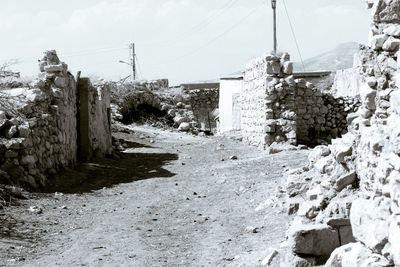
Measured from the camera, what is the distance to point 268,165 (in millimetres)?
11438

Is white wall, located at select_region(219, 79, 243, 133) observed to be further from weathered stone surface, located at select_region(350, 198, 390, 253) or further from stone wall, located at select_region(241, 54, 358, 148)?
weathered stone surface, located at select_region(350, 198, 390, 253)

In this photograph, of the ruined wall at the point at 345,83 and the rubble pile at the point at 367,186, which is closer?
the rubble pile at the point at 367,186

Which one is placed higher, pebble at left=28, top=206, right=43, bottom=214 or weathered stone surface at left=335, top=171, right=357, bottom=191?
weathered stone surface at left=335, top=171, right=357, bottom=191

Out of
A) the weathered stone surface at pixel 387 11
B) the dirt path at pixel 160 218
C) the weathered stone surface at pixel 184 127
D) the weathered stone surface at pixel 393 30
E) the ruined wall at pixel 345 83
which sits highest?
the weathered stone surface at pixel 387 11

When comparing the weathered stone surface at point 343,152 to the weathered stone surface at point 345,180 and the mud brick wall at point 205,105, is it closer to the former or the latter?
the weathered stone surface at point 345,180

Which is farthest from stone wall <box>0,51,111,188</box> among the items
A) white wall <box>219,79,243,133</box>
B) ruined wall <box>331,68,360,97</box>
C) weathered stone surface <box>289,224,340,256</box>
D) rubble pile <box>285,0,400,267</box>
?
white wall <box>219,79,243,133</box>

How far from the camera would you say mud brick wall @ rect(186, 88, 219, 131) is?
3159 cm

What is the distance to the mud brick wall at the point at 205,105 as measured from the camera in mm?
31594

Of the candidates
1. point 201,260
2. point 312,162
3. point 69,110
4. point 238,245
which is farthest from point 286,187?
point 69,110

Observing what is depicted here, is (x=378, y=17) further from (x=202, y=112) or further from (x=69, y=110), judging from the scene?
(x=202, y=112)

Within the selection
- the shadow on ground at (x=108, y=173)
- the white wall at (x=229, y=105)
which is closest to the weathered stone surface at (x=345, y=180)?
the shadow on ground at (x=108, y=173)

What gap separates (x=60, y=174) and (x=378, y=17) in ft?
27.0

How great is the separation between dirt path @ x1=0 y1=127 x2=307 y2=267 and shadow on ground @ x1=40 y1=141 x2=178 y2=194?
34 mm

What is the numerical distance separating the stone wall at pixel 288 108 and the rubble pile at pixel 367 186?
7.50 m
